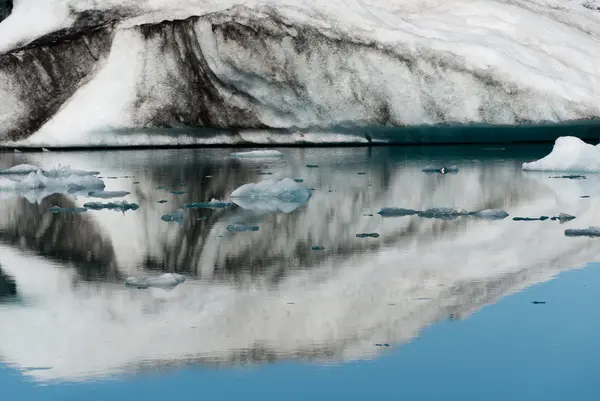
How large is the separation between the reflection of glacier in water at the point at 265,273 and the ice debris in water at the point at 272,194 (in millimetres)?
98

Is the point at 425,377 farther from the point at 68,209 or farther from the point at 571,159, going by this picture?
the point at 571,159

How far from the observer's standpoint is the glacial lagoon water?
8.76 feet

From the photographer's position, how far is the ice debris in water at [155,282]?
12.4 feet

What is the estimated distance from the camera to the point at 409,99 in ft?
36.9

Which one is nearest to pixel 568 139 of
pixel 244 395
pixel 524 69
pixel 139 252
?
pixel 524 69

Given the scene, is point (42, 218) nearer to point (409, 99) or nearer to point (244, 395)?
point (244, 395)

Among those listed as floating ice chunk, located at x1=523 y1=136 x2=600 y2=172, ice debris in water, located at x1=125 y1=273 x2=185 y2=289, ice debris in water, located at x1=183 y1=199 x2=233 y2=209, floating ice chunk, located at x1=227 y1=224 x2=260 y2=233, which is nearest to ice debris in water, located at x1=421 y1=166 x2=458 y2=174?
floating ice chunk, located at x1=523 y1=136 x2=600 y2=172

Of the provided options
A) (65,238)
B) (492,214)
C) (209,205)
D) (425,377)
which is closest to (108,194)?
(209,205)

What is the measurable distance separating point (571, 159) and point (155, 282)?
16.8ft

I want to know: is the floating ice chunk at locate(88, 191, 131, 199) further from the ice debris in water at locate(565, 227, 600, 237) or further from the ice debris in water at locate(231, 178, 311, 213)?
the ice debris in water at locate(565, 227, 600, 237)

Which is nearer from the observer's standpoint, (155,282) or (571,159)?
(155,282)

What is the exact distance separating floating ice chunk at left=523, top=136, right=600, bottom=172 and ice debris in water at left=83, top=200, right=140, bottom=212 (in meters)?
3.39

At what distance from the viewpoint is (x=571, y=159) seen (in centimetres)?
823

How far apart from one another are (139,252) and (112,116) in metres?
7.00
